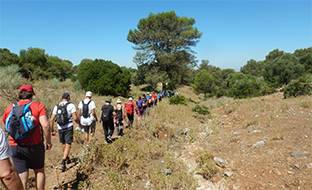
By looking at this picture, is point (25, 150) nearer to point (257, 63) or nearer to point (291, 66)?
point (291, 66)

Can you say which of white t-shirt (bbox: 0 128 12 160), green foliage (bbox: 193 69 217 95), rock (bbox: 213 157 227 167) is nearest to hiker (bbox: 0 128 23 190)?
white t-shirt (bbox: 0 128 12 160)

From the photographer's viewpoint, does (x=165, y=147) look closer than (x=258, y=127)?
Yes

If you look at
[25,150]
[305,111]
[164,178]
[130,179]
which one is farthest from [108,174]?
[305,111]

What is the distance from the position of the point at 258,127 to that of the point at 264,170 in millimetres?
3351

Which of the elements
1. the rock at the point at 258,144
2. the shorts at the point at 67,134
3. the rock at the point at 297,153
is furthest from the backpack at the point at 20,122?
the rock at the point at 258,144

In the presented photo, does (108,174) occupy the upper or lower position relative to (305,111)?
lower

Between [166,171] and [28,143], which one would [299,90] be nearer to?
[166,171]

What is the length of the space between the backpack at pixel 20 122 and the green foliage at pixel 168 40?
18923mm

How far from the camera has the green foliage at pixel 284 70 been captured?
2814cm

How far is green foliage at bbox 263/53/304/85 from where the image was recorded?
28.1m

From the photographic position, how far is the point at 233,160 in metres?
4.65

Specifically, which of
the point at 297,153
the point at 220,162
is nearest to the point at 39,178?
the point at 220,162

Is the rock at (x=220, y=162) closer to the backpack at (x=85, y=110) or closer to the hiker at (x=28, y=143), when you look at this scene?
the backpack at (x=85, y=110)

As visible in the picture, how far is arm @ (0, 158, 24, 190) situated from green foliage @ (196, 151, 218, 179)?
12.0 ft
